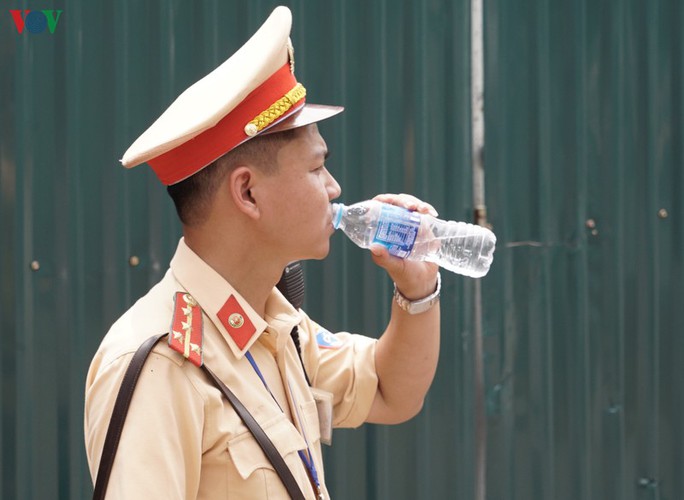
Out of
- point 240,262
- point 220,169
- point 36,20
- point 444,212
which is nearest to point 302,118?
point 220,169

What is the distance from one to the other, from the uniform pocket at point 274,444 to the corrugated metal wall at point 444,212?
169 cm

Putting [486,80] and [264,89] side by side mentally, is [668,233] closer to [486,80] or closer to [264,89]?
[486,80]

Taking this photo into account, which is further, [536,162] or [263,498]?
[536,162]

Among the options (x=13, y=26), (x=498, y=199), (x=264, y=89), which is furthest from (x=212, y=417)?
(x=498, y=199)

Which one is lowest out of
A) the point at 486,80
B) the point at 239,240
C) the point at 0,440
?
the point at 0,440

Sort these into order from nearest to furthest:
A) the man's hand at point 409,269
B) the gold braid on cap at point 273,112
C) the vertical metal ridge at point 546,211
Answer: the gold braid on cap at point 273,112, the man's hand at point 409,269, the vertical metal ridge at point 546,211

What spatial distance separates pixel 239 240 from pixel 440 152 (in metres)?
1.95

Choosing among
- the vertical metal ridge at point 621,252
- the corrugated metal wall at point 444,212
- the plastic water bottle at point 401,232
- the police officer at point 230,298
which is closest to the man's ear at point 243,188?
the police officer at point 230,298

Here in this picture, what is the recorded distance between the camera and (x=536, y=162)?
4.00 metres

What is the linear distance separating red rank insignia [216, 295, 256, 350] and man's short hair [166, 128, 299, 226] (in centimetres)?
17

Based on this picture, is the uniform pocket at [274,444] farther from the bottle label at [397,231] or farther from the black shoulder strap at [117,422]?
the bottle label at [397,231]

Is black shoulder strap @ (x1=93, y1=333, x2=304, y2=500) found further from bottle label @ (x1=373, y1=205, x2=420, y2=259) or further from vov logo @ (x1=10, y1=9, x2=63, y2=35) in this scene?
vov logo @ (x1=10, y1=9, x2=63, y2=35)

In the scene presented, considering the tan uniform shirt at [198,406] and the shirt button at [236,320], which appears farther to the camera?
the shirt button at [236,320]

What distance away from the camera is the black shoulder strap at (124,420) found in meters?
1.70
